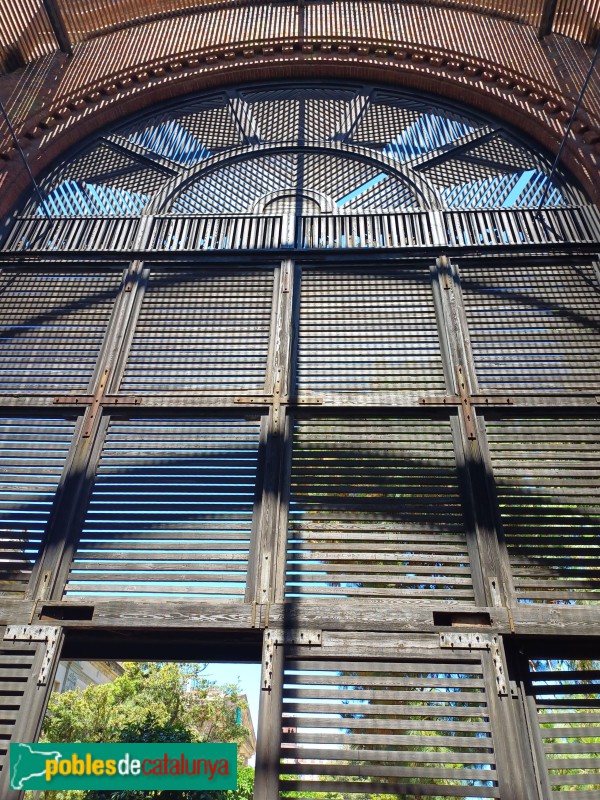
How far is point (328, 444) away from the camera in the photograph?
4.58 metres

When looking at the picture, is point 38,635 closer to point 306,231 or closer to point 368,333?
point 368,333

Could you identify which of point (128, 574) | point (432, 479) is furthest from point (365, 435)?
point (128, 574)

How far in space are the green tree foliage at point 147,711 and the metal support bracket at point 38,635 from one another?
7.55 meters

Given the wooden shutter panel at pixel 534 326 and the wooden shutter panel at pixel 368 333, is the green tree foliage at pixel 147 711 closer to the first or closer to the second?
the wooden shutter panel at pixel 368 333

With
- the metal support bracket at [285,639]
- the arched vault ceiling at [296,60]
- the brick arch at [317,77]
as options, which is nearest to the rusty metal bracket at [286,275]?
Answer: the arched vault ceiling at [296,60]

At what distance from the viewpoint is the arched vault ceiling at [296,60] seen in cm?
746

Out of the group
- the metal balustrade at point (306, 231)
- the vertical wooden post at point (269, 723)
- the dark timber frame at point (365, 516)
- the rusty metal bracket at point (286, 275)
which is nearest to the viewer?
the vertical wooden post at point (269, 723)

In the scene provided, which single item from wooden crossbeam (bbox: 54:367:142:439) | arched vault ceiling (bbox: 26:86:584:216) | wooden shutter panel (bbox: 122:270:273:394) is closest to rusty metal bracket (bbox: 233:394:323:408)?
wooden shutter panel (bbox: 122:270:273:394)

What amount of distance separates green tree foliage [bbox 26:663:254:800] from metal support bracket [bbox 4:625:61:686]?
7555 mm

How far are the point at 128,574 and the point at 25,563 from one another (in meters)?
0.73

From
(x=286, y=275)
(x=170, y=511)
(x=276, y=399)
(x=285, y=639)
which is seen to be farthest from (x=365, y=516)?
(x=286, y=275)

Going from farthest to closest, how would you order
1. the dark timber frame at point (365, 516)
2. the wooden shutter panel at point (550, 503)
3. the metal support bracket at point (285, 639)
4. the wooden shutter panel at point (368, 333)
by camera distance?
the wooden shutter panel at point (368, 333) → the wooden shutter panel at point (550, 503) → the metal support bracket at point (285, 639) → the dark timber frame at point (365, 516)

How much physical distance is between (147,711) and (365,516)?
38.2ft

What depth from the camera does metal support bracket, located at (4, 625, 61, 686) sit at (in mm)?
3643
